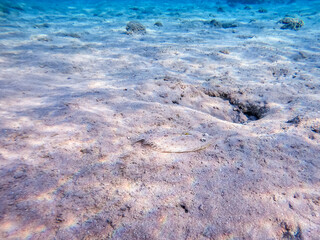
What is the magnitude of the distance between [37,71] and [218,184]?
4781 mm

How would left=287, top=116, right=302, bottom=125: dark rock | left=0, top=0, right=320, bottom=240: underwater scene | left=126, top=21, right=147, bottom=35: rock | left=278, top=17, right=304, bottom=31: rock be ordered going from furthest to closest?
1. left=278, top=17, right=304, bottom=31: rock
2. left=126, top=21, right=147, bottom=35: rock
3. left=287, top=116, right=302, bottom=125: dark rock
4. left=0, top=0, right=320, bottom=240: underwater scene

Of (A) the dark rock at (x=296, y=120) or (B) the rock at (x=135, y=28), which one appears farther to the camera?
(B) the rock at (x=135, y=28)

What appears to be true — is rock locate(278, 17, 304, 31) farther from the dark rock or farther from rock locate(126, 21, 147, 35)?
the dark rock

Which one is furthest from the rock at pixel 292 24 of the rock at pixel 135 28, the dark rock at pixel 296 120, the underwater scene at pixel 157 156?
the dark rock at pixel 296 120

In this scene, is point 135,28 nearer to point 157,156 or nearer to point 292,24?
point 292,24

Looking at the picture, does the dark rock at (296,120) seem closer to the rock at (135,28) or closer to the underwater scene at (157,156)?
the underwater scene at (157,156)

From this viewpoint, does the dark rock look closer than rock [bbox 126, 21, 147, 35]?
Yes

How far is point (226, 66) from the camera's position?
5.40m

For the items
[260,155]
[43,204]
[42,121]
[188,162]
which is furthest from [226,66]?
[43,204]

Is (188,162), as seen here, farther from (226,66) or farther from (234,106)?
(226,66)

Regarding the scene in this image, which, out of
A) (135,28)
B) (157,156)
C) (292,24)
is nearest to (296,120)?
(157,156)

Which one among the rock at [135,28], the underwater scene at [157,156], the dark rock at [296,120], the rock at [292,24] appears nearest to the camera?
the underwater scene at [157,156]

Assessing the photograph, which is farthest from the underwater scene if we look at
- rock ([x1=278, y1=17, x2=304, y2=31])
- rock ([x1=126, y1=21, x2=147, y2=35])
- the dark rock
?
rock ([x1=278, y1=17, x2=304, y2=31])

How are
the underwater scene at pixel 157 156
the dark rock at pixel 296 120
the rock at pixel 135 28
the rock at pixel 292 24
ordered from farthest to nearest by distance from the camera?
the rock at pixel 292 24, the rock at pixel 135 28, the dark rock at pixel 296 120, the underwater scene at pixel 157 156
